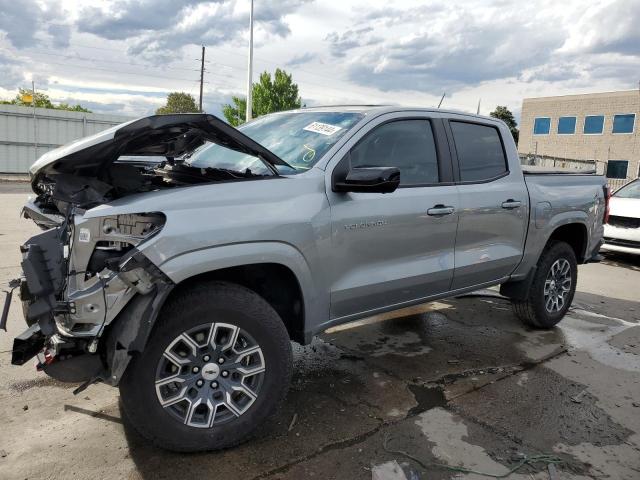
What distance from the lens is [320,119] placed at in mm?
3818

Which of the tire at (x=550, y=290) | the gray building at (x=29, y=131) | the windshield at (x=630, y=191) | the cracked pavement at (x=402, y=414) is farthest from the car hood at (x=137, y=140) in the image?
the gray building at (x=29, y=131)

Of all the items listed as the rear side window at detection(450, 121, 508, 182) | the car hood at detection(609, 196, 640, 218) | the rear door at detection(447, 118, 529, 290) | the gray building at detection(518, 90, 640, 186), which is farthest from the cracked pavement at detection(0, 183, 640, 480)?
the gray building at detection(518, 90, 640, 186)

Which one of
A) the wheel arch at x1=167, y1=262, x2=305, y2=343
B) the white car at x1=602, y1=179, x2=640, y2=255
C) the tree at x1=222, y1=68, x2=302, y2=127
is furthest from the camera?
the tree at x1=222, y1=68, x2=302, y2=127

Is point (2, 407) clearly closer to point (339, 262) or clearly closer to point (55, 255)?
point (55, 255)

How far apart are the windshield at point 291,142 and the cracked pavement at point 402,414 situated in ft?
5.15

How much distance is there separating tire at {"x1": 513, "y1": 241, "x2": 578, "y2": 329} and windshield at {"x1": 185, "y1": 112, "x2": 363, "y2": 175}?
254 centimetres

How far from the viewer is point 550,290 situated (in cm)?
521

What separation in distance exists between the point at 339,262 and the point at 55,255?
1.54 meters

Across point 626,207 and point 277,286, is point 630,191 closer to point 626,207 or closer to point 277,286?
point 626,207

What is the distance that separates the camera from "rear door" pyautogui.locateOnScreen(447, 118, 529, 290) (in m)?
4.13

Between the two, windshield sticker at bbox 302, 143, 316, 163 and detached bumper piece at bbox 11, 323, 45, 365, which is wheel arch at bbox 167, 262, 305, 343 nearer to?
windshield sticker at bbox 302, 143, 316, 163

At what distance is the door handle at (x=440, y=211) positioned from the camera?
148 inches

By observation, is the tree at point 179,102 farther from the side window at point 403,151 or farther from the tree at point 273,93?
the side window at point 403,151

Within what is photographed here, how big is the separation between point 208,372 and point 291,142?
162cm
